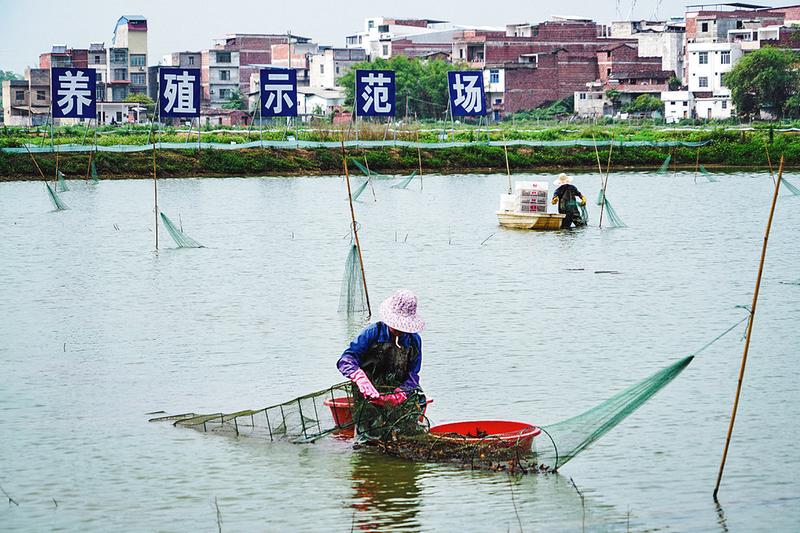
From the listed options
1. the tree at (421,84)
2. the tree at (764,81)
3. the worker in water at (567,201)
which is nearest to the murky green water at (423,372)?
the worker in water at (567,201)

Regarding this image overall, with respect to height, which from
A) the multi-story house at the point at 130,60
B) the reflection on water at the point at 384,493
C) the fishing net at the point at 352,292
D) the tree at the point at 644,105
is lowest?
the reflection on water at the point at 384,493

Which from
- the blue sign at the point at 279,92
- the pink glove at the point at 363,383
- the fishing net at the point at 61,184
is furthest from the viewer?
the blue sign at the point at 279,92

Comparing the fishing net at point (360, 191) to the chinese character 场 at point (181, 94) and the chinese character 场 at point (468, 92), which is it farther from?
the chinese character 场 at point (181, 94)

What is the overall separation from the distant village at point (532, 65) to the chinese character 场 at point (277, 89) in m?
29.5

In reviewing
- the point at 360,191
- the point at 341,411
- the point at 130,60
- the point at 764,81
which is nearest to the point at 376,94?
the point at 360,191

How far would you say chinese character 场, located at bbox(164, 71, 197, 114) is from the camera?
122ft

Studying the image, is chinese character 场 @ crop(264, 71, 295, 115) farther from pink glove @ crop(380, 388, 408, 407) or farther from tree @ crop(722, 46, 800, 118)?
tree @ crop(722, 46, 800, 118)

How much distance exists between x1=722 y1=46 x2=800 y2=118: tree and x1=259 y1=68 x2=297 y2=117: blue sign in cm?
3160

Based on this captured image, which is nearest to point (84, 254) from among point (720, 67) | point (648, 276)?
point (648, 276)

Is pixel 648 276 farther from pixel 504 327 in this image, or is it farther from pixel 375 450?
pixel 375 450

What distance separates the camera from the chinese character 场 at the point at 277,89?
37.8m

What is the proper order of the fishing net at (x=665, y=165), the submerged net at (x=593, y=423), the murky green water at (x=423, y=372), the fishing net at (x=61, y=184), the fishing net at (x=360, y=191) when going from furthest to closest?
the fishing net at (x=665, y=165) < the fishing net at (x=61, y=184) < the fishing net at (x=360, y=191) < the murky green water at (x=423, y=372) < the submerged net at (x=593, y=423)

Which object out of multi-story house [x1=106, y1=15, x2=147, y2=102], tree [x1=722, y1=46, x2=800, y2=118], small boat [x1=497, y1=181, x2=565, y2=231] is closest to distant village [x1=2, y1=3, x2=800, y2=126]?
multi-story house [x1=106, y1=15, x2=147, y2=102]

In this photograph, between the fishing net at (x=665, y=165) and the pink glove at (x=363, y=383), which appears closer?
the pink glove at (x=363, y=383)
